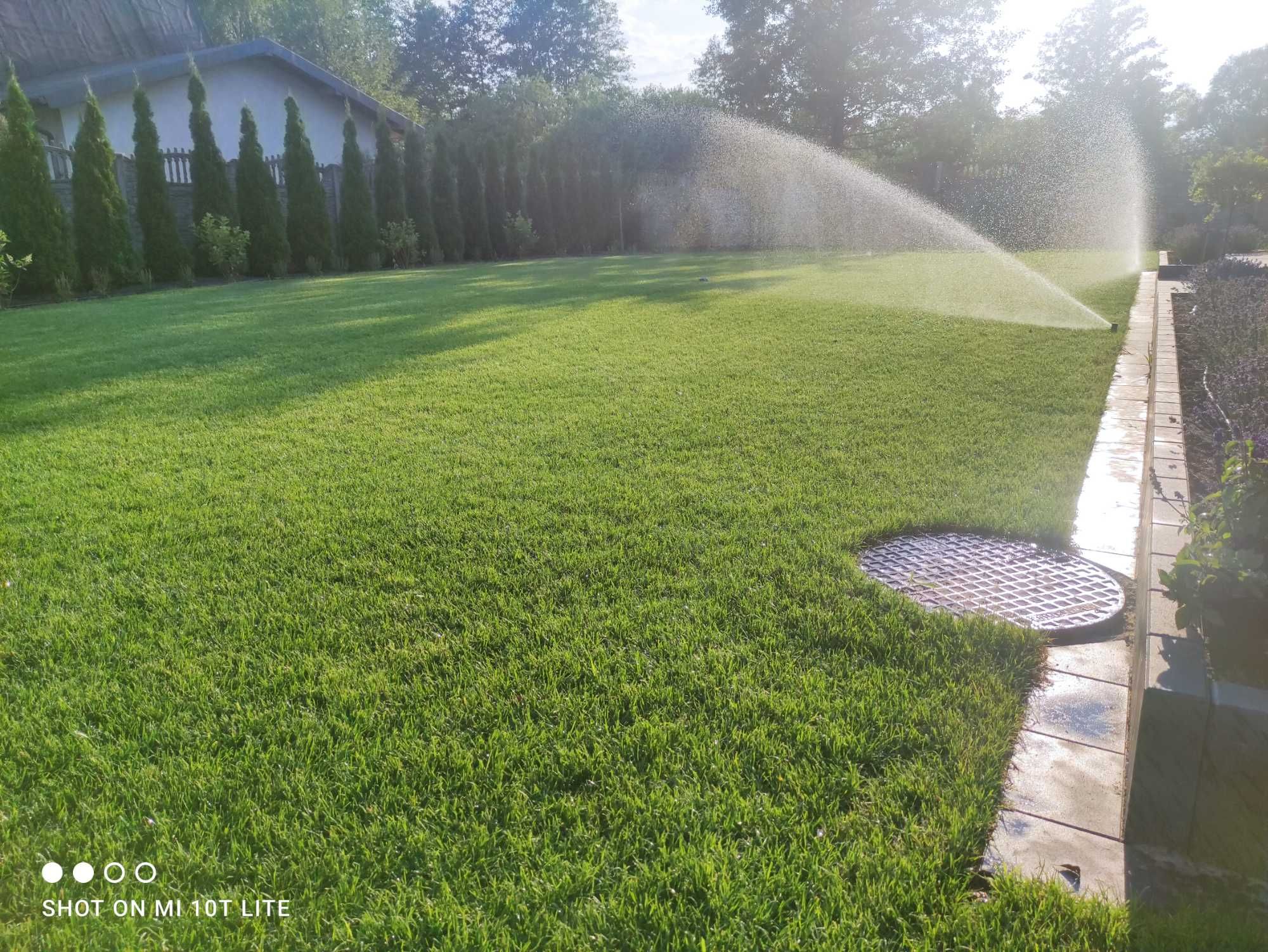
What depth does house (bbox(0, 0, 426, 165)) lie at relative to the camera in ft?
57.0

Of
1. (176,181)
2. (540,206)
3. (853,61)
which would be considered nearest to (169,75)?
(176,181)

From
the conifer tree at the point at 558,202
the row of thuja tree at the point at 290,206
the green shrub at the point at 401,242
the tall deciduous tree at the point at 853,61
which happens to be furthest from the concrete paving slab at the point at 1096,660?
the tall deciduous tree at the point at 853,61

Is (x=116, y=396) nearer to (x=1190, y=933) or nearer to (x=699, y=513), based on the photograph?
(x=699, y=513)

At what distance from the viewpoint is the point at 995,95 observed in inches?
1171

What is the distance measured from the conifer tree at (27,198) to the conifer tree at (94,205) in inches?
21.5

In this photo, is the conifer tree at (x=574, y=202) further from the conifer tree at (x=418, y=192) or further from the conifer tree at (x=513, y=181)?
the conifer tree at (x=418, y=192)

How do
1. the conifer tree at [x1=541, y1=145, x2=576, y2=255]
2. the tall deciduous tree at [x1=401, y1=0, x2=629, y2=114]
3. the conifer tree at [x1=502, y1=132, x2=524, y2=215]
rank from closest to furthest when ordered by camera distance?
the conifer tree at [x1=502, y1=132, x2=524, y2=215] < the conifer tree at [x1=541, y1=145, x2=576, y2=255] < the tall deciduous tree at [x1=401, y1=0, x2=629, y2=114]

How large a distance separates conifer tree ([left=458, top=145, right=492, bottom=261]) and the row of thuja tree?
3 centimetres

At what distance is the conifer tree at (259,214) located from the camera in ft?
47.0

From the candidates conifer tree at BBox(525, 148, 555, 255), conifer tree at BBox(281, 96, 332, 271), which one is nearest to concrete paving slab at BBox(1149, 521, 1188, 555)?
conifer tree at BBox(281, 96, 332, 271)

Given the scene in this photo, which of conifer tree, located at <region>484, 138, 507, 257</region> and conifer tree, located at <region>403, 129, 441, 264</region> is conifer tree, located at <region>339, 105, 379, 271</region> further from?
conifer tree, located at <region>484, 138, 507, 257</region>

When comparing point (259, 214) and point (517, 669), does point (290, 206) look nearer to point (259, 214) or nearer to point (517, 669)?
point (259, 214)

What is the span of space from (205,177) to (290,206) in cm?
149

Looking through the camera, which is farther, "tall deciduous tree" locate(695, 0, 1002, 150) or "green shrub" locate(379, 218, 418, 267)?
"tall deciduous tree" locate(695, 0, 1002, 150)
